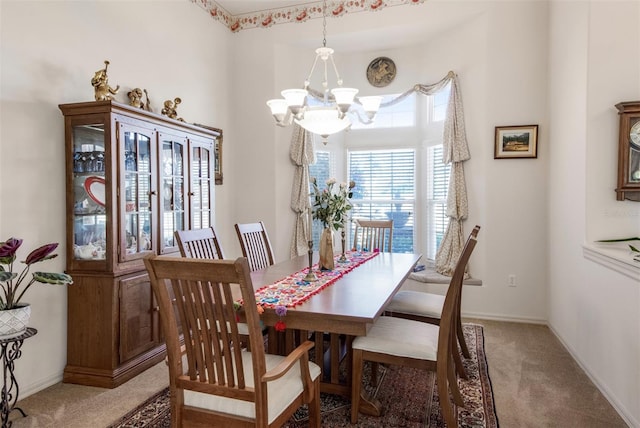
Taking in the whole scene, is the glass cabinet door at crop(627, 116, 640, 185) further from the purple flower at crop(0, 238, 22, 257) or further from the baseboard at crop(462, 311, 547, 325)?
the purple flower at crop(0, 238, 22, 257)

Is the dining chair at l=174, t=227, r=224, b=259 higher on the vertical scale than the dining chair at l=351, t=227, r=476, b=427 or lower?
higher

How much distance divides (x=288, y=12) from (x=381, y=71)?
Answer: 1282 millimetres

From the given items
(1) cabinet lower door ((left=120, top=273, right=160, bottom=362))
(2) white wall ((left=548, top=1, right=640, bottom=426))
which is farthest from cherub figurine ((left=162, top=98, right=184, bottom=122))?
(2) white wall ((left=548, top=1, right=640, bottom=426))

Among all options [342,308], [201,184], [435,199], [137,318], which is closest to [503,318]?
[435,199]

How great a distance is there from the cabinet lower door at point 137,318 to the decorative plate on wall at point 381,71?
350 centimetres

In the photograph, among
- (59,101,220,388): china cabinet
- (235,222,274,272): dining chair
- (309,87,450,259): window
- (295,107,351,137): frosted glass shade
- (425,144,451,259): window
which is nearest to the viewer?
(59,101,220,388): china cabinet

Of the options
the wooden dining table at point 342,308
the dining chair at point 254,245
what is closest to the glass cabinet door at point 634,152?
the wooden dining table at point 342,308

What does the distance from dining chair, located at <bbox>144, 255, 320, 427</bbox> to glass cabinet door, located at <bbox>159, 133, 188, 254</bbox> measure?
67.4 inches

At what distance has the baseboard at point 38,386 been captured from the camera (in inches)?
98.7

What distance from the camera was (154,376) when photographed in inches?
111

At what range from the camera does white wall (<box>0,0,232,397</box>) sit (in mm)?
2467

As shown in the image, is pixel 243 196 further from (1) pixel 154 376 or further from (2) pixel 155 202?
(1) pixel 154 376

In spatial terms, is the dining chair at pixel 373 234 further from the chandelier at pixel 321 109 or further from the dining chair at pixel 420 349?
the dining chair at pixel 420 349

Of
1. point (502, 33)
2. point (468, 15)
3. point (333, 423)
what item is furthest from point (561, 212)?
point (333, 423)
